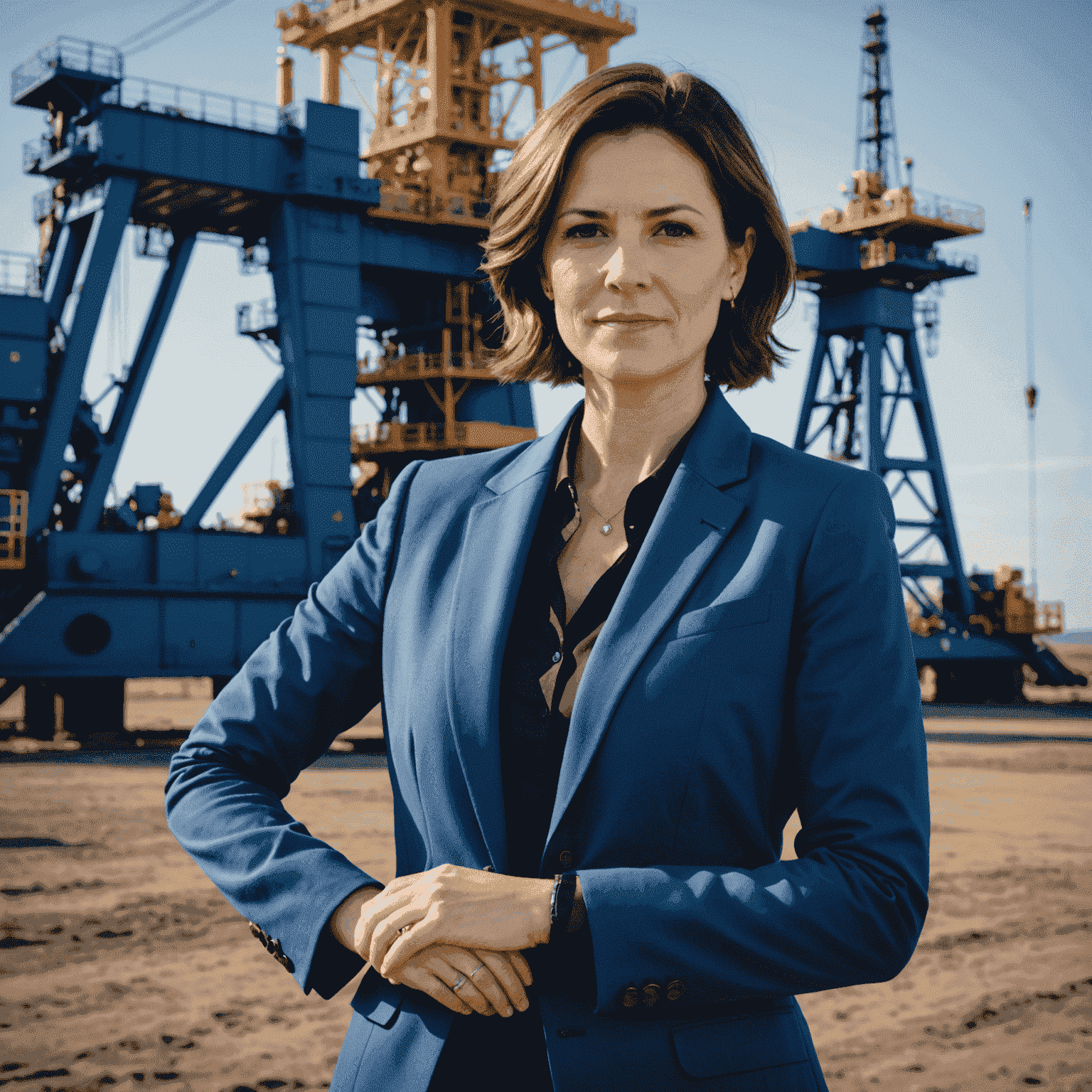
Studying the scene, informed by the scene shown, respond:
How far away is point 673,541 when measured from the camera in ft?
6.19

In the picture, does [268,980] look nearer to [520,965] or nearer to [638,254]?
[520,965]

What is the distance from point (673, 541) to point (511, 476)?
39cm

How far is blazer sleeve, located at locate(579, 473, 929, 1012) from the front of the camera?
1662 mm

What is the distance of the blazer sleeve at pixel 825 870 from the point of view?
5.45ft

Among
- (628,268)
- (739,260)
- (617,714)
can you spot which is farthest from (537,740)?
(739,260)

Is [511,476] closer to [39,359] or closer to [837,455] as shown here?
[39,359]

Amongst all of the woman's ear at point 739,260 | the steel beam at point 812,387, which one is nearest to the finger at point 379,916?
the woman's ear at point 739,260

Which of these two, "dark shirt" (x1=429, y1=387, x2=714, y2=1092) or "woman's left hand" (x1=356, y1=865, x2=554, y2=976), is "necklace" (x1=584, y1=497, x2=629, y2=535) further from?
"woman's left hand" (x1=356, y1=865, x2=554, y2=976)

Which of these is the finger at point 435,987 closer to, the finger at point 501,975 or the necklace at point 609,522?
the finger at point 501,975

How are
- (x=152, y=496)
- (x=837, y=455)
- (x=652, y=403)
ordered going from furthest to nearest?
(x=837, y=455) → (x=152, y=496) → (x=652, y=403)

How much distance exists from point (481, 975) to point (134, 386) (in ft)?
86.1

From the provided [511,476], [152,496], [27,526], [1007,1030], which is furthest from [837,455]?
[511,476]

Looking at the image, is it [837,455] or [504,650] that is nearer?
[504,650]

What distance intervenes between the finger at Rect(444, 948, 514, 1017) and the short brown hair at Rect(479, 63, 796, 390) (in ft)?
3.57
